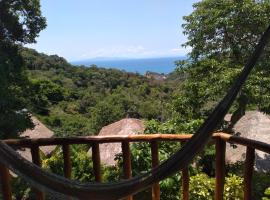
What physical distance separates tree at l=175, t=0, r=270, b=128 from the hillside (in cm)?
1210

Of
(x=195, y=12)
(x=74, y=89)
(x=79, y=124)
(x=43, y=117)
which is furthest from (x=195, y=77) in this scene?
(x=74, y=89)

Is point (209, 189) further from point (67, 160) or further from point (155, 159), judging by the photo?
point (67, 160)

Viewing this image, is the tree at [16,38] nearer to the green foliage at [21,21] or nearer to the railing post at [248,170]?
the green foliage at [21,21]

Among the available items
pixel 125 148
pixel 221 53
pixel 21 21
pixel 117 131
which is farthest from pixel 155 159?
pixel 117 131

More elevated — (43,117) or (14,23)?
(14,23)

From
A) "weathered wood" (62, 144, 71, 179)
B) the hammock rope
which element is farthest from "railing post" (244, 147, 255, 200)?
"weathered wood" (62, 144, 71, 179)

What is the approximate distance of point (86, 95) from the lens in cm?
3450

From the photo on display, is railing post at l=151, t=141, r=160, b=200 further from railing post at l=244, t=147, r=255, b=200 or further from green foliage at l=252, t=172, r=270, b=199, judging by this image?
green foliage at l=252, t=172, r=270, b=199

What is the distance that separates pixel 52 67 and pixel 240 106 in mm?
32000

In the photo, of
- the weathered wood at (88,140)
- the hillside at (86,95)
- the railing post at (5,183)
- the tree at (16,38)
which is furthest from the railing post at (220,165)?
the hillside at (86,95)

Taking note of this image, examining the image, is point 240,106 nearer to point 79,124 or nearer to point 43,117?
point 79,124

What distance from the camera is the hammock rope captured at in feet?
5.87

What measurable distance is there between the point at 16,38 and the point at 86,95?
24172 mm

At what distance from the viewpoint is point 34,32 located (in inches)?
409
